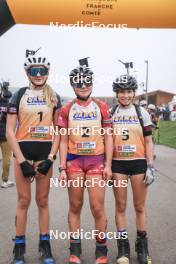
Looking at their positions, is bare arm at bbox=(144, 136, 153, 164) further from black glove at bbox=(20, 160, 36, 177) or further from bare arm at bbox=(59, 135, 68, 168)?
black glove at bbox=(20, 160, 36, 177)

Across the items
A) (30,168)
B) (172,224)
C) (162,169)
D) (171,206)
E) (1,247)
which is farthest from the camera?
(162,169)

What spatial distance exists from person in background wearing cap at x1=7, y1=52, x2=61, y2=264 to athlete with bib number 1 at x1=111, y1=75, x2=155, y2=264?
71 cm

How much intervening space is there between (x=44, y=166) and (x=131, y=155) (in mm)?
947

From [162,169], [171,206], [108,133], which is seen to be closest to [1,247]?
[108,133]

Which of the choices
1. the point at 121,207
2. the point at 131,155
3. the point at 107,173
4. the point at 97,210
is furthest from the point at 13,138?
the point at 121,207

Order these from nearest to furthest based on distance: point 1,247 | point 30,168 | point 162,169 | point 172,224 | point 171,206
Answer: point 30,168 → point 1,247 → point 172,224 → point 171,206 → point 162,169

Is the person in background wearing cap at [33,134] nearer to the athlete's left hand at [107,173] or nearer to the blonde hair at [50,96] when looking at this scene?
the blonde hair at [50,96]

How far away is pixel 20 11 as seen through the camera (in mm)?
5949

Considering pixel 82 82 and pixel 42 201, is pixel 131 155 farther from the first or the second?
pixel 42 201

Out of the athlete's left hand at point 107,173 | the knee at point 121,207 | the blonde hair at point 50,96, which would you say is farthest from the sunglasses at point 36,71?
the knee at point 121,207

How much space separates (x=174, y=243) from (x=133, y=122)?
1692 mm

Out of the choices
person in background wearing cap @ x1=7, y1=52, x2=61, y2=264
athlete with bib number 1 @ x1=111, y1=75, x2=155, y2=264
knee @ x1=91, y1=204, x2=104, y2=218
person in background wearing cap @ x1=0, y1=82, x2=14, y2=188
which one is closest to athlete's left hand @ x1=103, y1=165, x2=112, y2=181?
athlete with bib number 1 @ x1=111, y1=75, x2=155, y2=264

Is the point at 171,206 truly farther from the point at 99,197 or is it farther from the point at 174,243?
the point at 99,197

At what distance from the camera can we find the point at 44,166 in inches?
163
